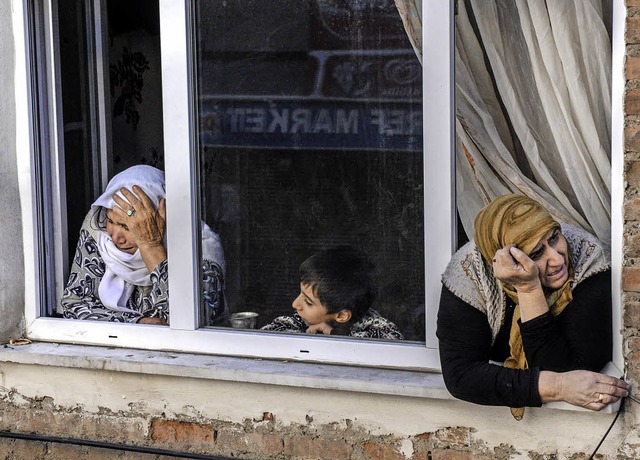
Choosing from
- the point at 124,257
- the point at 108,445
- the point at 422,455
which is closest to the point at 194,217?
the point at 124,257

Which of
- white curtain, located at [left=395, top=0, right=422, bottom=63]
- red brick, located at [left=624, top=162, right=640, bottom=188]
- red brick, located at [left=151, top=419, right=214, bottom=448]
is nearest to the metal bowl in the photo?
red brick, located at [left=151, top=419, right=214, bottom=448]

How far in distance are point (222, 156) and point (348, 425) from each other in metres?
1.18

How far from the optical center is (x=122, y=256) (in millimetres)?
4484

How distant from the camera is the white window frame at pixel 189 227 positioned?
12.3 ft

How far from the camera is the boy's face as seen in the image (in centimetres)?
408

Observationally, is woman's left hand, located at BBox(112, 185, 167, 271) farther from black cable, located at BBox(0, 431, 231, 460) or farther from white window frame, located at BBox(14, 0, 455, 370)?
black cable, located at BBox(0, 431, 231, 460)

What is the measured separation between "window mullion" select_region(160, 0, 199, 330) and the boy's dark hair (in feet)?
1.58

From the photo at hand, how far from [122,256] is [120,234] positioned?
0.10 metres

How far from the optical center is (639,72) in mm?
3342

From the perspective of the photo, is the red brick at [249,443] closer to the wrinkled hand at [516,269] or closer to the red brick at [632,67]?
the wrinkled hand at [516,269]

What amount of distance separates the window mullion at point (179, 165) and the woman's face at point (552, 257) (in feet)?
4.79

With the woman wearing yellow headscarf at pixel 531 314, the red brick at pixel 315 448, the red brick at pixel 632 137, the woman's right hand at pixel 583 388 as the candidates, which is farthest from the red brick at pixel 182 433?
the red brick at pixel 632 137

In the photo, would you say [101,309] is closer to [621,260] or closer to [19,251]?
[19,251]

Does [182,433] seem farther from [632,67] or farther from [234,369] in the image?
[632,67]
